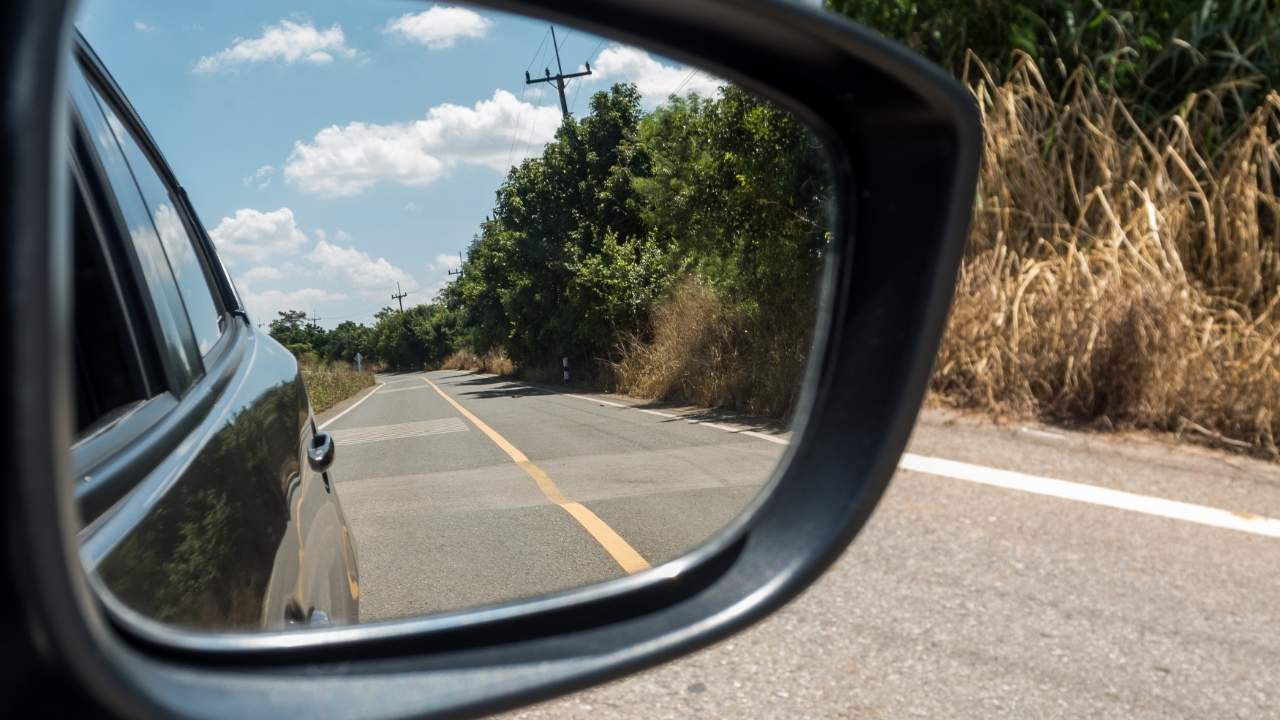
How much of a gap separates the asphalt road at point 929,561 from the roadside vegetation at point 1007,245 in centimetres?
23

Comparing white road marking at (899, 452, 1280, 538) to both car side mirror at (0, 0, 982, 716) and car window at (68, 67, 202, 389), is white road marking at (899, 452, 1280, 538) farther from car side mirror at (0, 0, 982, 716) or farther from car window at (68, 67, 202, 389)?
car window at (68, 67, 202, 389)

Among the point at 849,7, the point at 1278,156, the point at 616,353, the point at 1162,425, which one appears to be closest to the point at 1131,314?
the point at 1162,425

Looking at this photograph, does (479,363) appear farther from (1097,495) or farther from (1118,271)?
(1118,271)

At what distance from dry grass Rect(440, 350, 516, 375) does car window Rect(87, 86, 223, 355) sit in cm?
43

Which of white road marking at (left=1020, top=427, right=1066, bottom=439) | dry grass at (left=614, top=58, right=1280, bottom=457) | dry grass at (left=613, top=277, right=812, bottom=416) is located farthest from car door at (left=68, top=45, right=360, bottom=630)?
dry grass at (left=614, top=58, right=1280, bottom=457)

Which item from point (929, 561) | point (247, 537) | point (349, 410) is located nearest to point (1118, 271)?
point (929, 561)

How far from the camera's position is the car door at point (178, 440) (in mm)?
1087

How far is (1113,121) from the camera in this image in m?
8.20

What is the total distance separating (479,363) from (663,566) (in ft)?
2.86

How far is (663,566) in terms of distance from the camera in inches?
52.7

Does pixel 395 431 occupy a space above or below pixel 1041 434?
above

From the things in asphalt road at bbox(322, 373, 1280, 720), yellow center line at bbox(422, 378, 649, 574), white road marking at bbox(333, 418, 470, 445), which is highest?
white road marking at bbox(333, 418, 470, 445)

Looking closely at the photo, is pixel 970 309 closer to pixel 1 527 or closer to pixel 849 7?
pixel 849 7

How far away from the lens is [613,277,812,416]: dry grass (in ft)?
6.65
